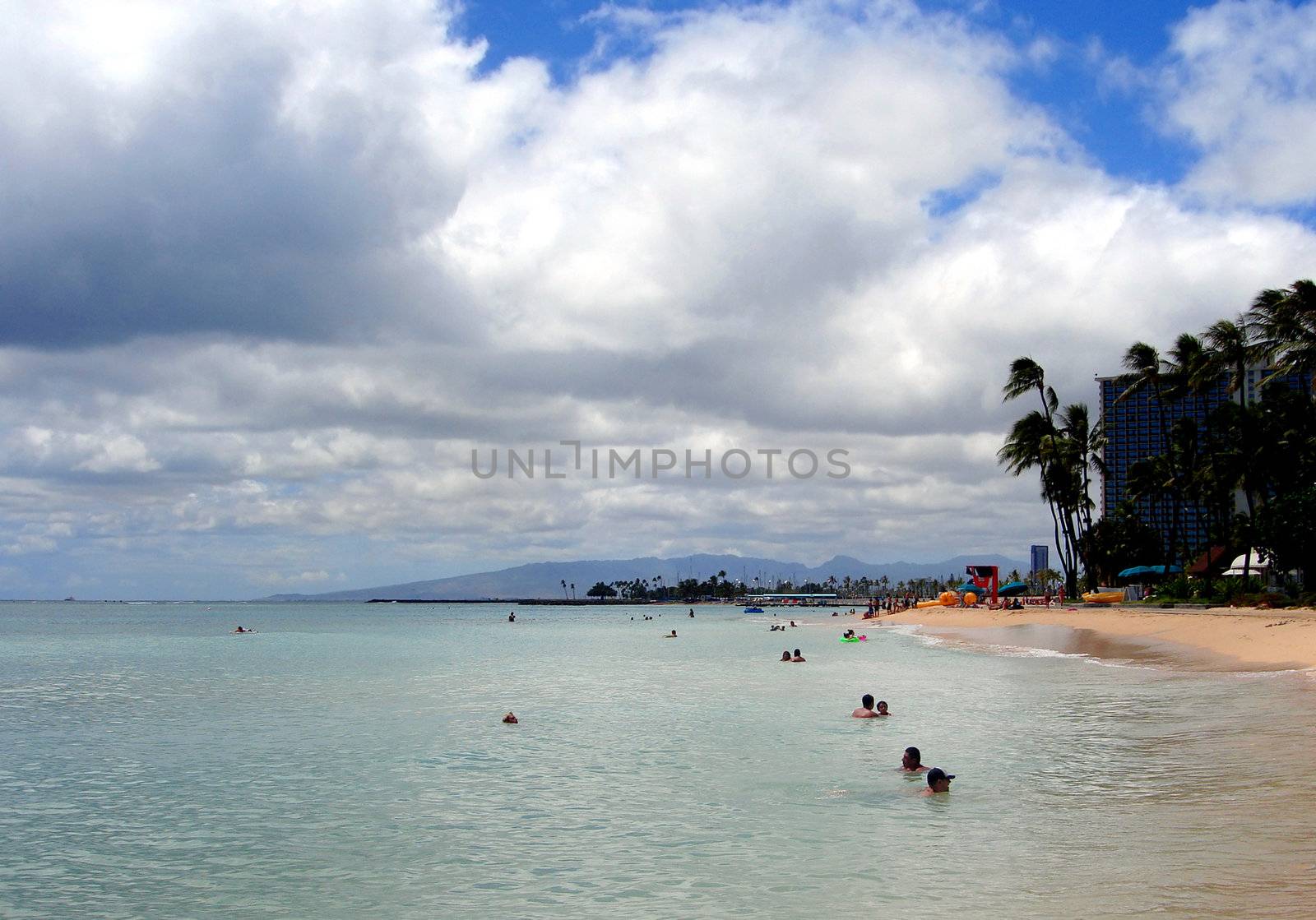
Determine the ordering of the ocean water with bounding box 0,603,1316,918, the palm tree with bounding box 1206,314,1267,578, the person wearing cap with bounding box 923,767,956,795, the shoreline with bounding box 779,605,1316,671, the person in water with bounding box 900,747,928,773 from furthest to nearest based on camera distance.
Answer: the palm tree with bounding box 1206,314,1267,578, the shoreline with bounding box 779,605,1316,671, the person in water with bounding box 900,747,928,773, the person wearing cap with bounding box 923,767,956,795, the ocean water with bounding box 0,603,1316,918

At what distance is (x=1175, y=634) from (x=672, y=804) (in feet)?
107

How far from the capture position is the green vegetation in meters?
45.5

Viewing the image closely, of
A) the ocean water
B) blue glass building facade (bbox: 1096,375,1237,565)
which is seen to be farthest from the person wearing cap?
blue glass building facade (bbox: 1096,375,1237,565)

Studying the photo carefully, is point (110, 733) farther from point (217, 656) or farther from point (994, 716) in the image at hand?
point (217, 656)

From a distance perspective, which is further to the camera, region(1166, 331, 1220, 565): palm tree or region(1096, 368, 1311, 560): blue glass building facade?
region(1096, 368, 1311, 560): blue glass building facade

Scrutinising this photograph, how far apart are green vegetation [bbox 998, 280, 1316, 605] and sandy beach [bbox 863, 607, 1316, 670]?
500 centimetres

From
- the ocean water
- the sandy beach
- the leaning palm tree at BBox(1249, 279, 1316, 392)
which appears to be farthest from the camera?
the leaning palm tree at BBox(1249, 279, 1316, 392)

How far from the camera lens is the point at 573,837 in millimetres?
11508

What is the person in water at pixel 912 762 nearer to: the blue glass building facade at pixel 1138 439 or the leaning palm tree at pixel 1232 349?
the leaning palm tree at pixel 1232 349

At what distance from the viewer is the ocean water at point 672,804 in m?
9.09

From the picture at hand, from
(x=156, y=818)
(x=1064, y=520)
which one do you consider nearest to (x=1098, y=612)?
(x=1064, y=520)

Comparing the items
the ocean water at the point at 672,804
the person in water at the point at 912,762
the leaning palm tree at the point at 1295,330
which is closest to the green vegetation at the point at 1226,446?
the leaning palm tree at the point at 1295,330

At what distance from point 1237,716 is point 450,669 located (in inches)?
1121

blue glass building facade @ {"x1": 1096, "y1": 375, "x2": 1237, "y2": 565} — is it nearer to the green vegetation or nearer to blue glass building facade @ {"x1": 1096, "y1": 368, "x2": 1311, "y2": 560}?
blue glass building facade @ {"x1": 1096, "y1": 368, "x2": 1311, "y2": 560}
